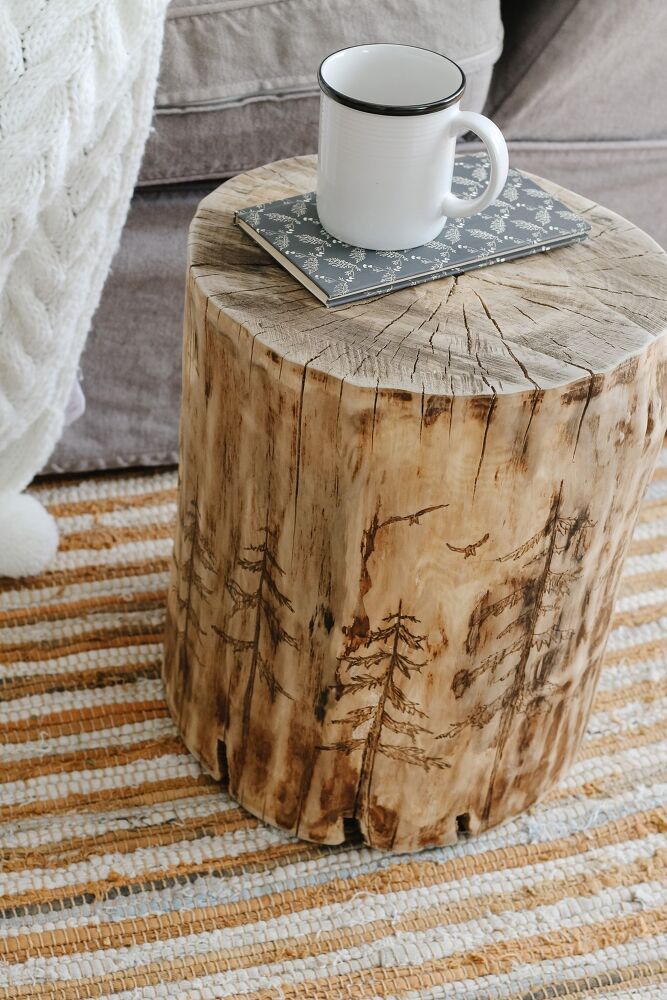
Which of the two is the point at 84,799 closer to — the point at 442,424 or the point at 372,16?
the point at 442,424

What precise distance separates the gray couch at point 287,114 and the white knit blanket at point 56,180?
0.42 ft

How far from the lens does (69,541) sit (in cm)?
131

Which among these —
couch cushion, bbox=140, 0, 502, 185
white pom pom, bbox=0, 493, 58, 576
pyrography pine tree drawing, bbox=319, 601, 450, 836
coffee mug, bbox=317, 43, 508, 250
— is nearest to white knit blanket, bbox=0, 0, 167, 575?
white pom pom, bbox=0, 493, 58, 576

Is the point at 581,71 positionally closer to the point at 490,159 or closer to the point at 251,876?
the point at 490,159

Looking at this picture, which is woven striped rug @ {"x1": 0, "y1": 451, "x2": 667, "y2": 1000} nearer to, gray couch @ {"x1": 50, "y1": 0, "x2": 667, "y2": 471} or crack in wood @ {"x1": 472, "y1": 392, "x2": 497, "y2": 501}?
gray couch @ {"x1": 50, "y1": 0, "x2": 667, "y2": 471}

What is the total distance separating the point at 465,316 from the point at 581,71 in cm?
66

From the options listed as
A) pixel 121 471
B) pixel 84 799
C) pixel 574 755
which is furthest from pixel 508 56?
pixel 84 799

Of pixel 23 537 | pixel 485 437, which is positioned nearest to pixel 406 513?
pixel 485 437

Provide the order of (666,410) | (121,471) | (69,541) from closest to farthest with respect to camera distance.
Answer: (666,410) < (69,541) < (121,471)

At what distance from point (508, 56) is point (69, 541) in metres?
0.82

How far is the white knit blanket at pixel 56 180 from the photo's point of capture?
952 mm

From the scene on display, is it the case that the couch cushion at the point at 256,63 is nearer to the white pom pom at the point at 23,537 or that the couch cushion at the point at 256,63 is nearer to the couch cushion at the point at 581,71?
the couch cushion at the point at 581,71

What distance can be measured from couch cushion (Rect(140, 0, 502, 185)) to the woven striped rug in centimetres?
55

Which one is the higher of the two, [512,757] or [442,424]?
[442,424]
